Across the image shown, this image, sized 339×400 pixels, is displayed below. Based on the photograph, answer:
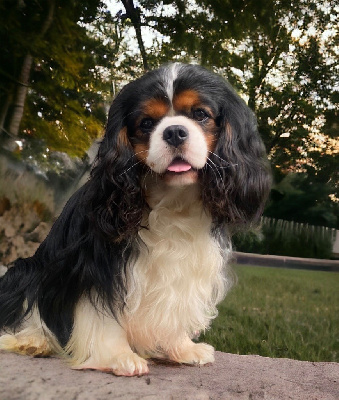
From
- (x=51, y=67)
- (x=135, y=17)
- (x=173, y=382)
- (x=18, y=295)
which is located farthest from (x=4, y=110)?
(x=173, y=382)

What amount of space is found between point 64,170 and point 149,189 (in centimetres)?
156

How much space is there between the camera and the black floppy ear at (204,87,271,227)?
2215 millimetres

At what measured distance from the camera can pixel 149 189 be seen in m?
2.29

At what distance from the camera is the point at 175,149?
204 centimetres

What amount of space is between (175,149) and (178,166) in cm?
8

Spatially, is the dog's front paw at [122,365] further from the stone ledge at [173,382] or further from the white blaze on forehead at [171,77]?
the white blaze on forehead at [171,77]

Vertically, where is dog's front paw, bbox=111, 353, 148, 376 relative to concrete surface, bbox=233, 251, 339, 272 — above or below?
below

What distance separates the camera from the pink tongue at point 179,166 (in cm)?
209

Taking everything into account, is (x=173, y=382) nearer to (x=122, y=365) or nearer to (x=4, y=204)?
(x=122, y=365)

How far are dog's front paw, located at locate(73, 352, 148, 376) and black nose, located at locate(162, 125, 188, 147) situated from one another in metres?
0.82

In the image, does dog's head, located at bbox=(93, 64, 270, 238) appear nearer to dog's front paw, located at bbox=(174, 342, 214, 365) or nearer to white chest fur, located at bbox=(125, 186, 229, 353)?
white chest fur, located at bbox=(125, 186, 229, 353)

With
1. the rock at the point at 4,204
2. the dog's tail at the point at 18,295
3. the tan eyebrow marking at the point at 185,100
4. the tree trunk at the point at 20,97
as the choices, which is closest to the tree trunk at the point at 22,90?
the tree trunk at the point at 20,97

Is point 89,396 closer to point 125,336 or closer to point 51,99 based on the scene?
point 125,336

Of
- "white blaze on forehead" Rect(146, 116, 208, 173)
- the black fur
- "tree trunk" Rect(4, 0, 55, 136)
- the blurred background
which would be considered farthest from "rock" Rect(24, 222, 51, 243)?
"white blaze on forehead" Rect(146, 116, 208, 173)
